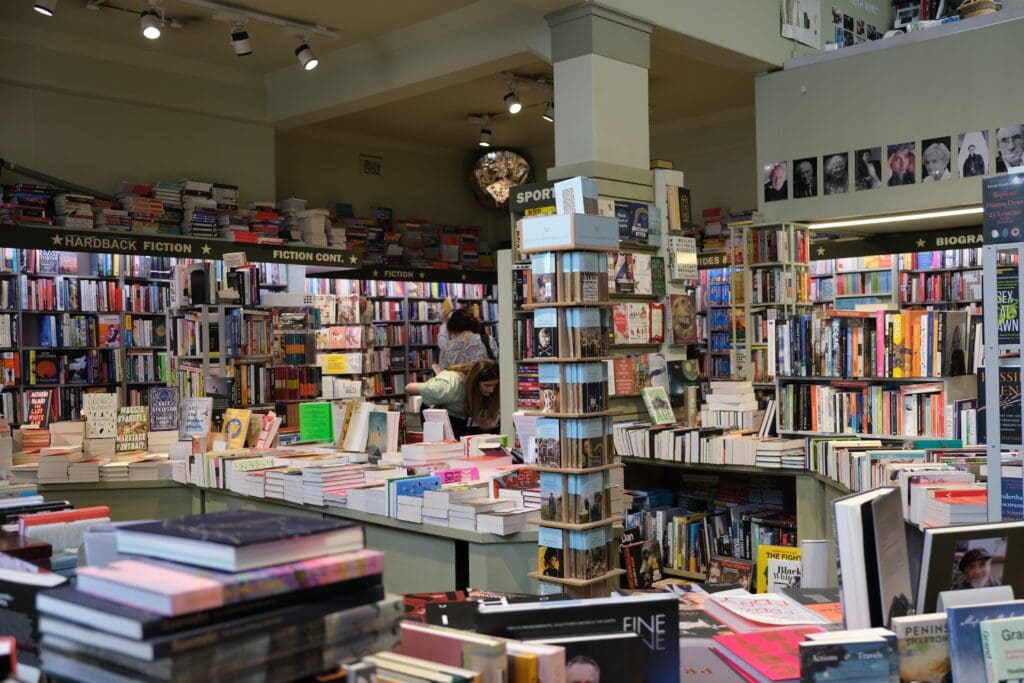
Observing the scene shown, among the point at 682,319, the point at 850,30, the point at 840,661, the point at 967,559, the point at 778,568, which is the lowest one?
the point at 778,568

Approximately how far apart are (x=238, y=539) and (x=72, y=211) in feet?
28.3

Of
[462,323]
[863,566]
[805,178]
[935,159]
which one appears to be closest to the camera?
[863,566]

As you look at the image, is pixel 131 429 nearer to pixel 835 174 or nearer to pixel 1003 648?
pixel 1003 648

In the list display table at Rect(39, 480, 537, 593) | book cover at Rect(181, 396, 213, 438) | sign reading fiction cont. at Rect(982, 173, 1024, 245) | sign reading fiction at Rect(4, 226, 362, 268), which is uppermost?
sign reading fiction at Rect(4, 226, 362, 268)

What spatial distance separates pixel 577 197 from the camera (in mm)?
3871

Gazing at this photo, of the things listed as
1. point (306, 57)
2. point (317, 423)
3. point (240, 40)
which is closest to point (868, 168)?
point (306, 57)

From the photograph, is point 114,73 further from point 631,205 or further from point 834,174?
point 834,174

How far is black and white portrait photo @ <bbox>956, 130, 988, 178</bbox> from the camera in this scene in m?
7.88

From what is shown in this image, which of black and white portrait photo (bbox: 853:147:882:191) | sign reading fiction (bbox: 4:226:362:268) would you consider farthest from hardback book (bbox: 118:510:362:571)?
black and white portrait photo (bbox: 853:147:882:191)

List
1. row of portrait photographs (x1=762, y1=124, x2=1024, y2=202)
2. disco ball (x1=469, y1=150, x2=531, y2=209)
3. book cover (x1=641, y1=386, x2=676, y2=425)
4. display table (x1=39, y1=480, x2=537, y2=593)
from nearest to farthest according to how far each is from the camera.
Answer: display table (x1=39, y1=480, x2=537, y2=593)
book cover (x1=641, y1=386, x2=676, y2=425)
row of portrait photographs (x1=762, y1=124, x2=1024, y2=202)
disco ball (x1=469, y1=150, x2=531, y2=209)

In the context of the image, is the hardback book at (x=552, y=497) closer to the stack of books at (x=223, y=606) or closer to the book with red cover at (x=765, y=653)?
the book with red cover at (x=765, y=653)

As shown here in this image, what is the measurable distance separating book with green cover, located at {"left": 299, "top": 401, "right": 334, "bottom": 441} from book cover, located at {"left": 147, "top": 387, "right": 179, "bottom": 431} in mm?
899

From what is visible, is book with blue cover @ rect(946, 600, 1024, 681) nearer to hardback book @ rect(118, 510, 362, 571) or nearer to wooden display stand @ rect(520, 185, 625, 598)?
hardback book @ rect(118, 510, 362, 571)

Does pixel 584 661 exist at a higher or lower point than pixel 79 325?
lower
